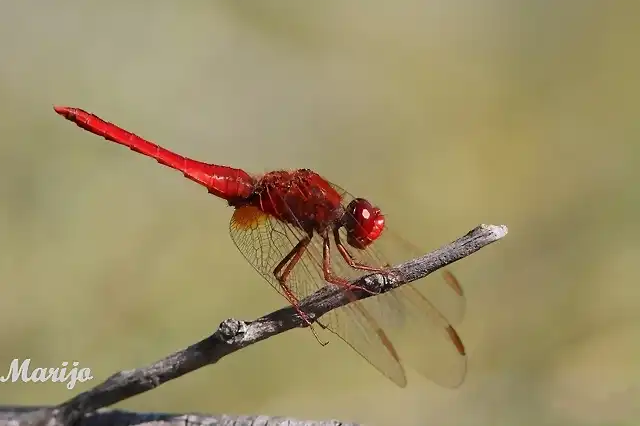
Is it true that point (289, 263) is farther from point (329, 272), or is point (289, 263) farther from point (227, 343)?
point (227, 343)

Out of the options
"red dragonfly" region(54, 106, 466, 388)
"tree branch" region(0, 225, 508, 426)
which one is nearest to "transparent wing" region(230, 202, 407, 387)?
"red dragonfly" region(54, 106, 466, 388)

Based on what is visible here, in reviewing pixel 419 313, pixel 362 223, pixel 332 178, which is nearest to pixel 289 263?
pixel 362 223

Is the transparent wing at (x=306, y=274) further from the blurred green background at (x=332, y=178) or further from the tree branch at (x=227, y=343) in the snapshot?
the blurred green background at (x=332, y=178)

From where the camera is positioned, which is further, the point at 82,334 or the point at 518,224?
the point at 518,224

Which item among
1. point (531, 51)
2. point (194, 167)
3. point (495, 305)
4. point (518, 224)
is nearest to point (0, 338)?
point (194, 167)

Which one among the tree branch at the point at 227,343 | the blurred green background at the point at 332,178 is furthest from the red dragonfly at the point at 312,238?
the blurred green background at the point at 332,178

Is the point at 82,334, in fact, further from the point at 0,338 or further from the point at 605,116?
the point at 605,116
